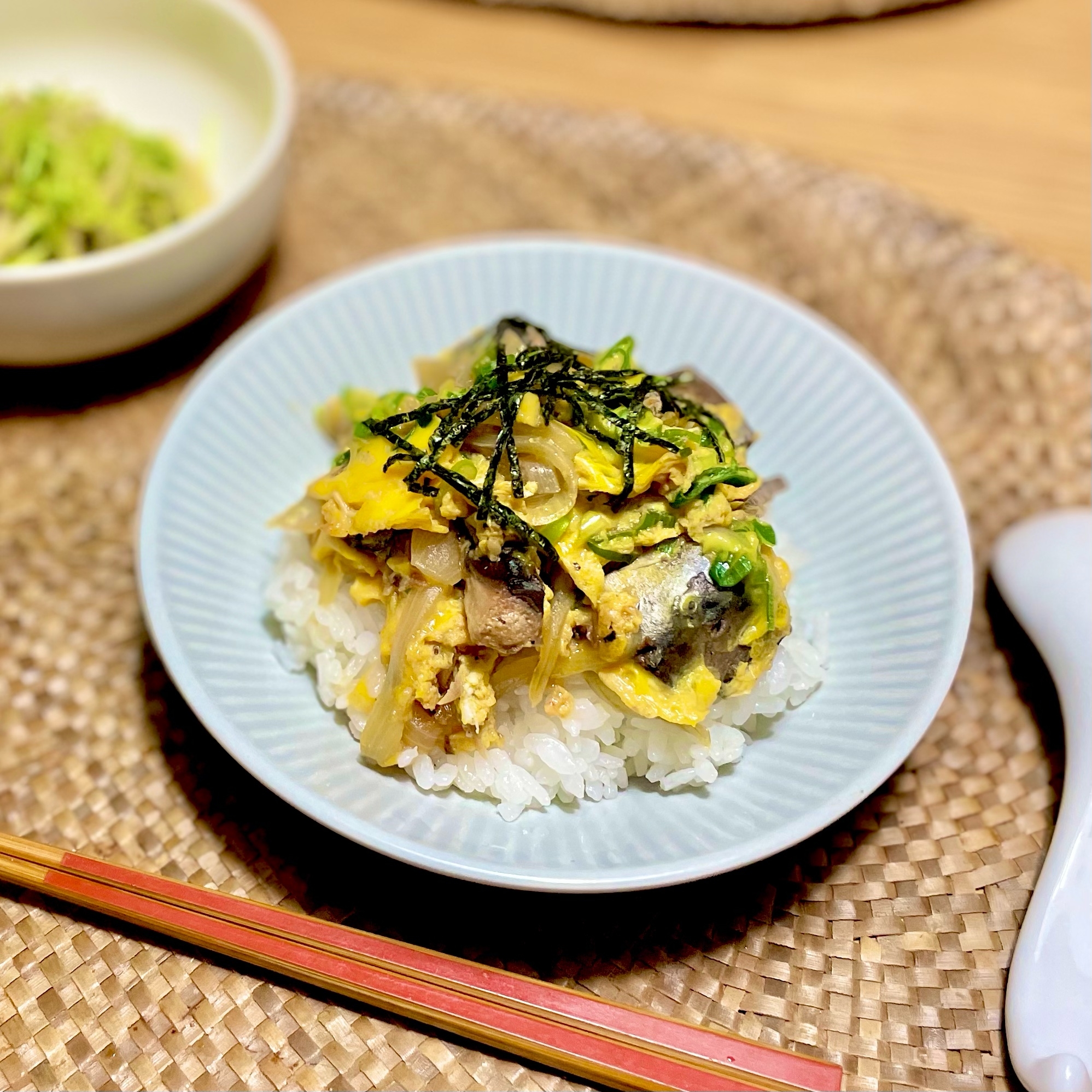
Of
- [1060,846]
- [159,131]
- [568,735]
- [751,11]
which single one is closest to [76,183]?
[159,131]

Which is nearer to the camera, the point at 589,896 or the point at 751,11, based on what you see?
the point at 589,896

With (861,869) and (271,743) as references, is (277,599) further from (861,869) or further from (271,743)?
(861,869)

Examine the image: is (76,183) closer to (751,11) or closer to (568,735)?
(568,735)

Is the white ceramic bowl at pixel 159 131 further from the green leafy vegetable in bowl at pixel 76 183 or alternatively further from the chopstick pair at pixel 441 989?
the chopstick pair at pixel 441 989

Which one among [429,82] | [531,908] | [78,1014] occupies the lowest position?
[78,1014]

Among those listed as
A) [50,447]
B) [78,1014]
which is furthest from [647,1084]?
[50,447]

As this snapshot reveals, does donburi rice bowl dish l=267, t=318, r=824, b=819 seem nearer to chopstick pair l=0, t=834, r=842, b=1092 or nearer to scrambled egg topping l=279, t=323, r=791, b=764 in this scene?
scrambled egg topping l=279, t=323, r=791, b=764

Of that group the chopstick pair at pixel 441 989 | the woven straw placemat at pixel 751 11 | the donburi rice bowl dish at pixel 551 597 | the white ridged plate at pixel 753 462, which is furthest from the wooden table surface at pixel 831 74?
the chopstick pair at pixel 441 989
